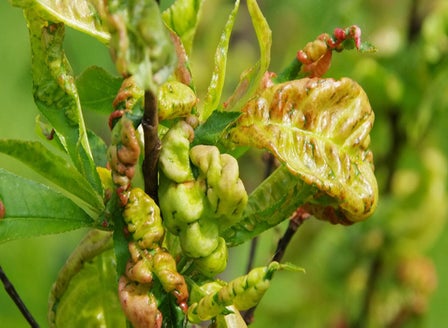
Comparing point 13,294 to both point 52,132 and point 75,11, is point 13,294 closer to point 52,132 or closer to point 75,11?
point 52,132

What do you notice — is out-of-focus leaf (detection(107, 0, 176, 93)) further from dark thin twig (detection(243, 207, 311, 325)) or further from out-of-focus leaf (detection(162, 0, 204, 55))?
dark thin twig (detection(243, 207, 311, 325))

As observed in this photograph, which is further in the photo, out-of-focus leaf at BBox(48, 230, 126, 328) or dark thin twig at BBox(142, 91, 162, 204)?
out-of-focus leaf at BBox(48, 230, 126, 328)

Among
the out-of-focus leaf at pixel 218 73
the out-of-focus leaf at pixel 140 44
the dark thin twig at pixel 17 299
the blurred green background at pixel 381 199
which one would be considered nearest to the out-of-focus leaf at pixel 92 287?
the dark thin twig at pixel 17 299

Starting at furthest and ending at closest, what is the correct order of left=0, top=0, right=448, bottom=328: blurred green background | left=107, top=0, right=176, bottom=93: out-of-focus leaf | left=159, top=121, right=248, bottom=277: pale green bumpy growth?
left=0, top=0, right=448, bottom=328: blurred green background → left=159, top=121, right=248, bottom=277: pale green bumpy growth → left=107, top=0, right=176, bottom=93: out-of-focus leaf

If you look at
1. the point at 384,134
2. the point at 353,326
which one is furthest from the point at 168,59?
the point at 353,326

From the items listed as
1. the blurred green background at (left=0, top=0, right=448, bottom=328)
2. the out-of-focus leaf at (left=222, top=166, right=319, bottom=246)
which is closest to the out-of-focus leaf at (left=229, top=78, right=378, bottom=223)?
the out-of-focus leaf at (left=222, top=166, right=319, bottom=246)

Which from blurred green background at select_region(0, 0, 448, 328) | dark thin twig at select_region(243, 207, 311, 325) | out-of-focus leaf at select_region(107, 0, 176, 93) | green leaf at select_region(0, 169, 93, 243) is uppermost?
out-of-focus leaf at select_region(107, 0, 176, 93)
